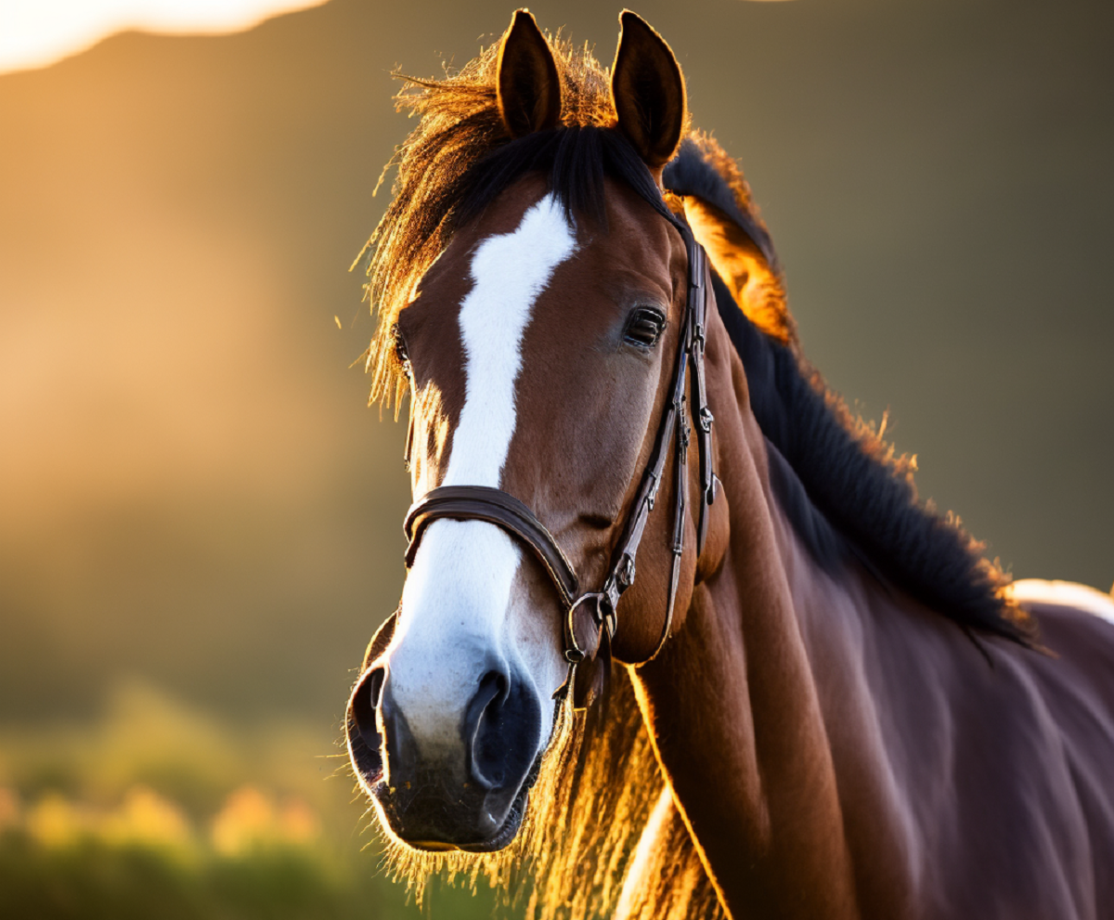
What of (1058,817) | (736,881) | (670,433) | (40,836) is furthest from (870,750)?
(40,836)

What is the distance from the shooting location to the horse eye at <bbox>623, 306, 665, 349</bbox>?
5.00ft

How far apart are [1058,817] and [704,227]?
155 cm

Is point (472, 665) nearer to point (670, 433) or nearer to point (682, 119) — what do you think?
point (670, 433)

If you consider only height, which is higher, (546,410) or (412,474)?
(412,474)

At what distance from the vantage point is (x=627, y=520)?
1518 mm

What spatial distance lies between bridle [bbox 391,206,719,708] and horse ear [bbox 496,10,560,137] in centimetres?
34

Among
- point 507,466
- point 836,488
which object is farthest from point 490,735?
point 836,488

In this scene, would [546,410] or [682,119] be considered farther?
[682,119]

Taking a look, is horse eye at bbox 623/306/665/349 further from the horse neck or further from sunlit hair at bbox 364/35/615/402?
sunlit hair at bbox 364/35/615/402

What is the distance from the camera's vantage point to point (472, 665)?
118cm

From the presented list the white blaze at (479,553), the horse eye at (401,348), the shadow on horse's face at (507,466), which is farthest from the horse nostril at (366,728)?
the horse eye at (401,348)

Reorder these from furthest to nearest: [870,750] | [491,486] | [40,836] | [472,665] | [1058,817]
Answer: [40,836], [1058,817], [870,750], [491,486], [472,665]

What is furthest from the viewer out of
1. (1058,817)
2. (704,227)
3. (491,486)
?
(704,227)

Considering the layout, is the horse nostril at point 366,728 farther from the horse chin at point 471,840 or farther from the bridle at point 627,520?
the bridle at point 627,520
